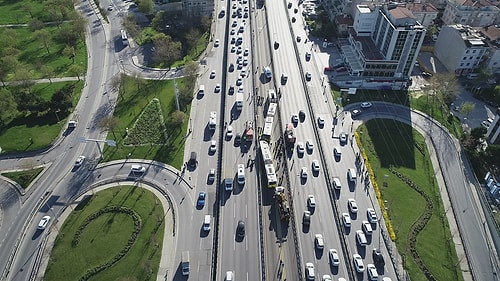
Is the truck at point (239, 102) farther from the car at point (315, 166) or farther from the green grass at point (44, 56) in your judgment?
the green grass at point (44, 56)

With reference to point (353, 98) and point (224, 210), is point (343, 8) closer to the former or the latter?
point (353, 98)

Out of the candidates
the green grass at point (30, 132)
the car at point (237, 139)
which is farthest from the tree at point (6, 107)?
the car at point (237, 139)

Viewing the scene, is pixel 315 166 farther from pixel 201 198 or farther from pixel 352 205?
pixel 201 198

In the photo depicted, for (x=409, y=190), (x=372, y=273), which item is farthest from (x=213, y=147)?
A: (x=409, y=190)

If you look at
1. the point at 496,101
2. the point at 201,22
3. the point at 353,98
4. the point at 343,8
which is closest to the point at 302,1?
the point at 343,8

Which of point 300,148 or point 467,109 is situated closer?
point 300,148

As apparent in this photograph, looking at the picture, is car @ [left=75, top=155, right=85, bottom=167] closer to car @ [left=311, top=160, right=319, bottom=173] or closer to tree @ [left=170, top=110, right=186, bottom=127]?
tree @ [left=170, top=110, right=186, bottom=127]
